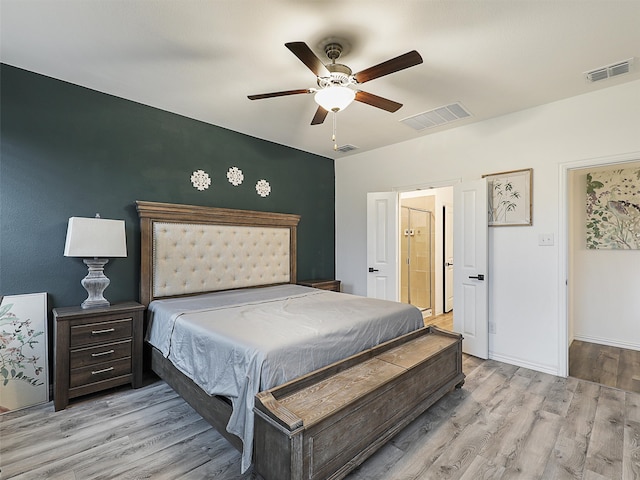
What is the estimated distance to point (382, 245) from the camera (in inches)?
178

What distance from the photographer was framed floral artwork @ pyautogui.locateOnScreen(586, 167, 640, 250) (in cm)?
393

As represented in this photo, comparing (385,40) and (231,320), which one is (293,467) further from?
(385,40)

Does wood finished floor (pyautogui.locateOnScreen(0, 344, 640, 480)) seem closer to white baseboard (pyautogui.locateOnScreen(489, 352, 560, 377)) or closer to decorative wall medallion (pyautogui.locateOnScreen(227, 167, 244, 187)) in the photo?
white baseboard (pyautogui.locateOnScreen(489, 352, 560, 377))

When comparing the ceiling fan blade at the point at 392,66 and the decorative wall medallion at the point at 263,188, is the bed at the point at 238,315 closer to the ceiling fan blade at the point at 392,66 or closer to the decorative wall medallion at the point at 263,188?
the decorative wall medallion at the point at 263,188

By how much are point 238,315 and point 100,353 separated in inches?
47.9

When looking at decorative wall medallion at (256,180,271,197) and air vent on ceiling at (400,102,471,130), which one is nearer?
air vent on ceiling at (400,102,471,130)

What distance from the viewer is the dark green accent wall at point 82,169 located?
8.48 ft

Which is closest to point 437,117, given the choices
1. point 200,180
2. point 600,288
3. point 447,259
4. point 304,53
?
point 304,53

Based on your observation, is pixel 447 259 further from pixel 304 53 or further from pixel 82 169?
pixel 82 169

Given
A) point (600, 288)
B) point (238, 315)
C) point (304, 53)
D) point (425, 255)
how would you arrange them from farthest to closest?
point (425, 255) < point (600, 288) < point (238, 315) < point (304, 53)

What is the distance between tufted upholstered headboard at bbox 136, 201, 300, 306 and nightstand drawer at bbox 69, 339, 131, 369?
0.48m

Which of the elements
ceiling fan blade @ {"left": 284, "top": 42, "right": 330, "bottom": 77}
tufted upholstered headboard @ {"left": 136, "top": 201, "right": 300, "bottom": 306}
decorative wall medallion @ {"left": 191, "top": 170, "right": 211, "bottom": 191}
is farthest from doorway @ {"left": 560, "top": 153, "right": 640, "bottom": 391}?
decorative wall medallion @ {"left": 191, "top": 170, "right": 211, "bottom": 191}

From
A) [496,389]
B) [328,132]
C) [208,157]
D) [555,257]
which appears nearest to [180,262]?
[208,157]

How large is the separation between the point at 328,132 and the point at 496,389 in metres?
3.28
